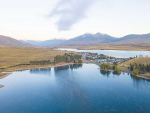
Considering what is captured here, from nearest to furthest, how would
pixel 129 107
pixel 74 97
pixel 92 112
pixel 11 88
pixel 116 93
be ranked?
pixel 92 112 → pixel 129 107 → pixel 74 97 → pixel 116 93 → pixel 11 88

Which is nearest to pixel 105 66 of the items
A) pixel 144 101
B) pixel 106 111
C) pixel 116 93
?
pixel 116 93

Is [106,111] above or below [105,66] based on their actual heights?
below

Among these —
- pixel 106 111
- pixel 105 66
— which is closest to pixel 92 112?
pixel 106 111

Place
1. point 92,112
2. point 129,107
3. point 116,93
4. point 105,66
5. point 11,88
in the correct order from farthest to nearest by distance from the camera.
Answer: point 105,66 < point 11,88 < point 116,93 < point 129,107 < point 92,112

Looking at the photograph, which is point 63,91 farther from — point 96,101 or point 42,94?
point 96,101

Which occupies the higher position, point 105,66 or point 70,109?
point 105,66

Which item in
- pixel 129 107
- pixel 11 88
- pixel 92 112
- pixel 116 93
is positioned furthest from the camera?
pixel 11 88

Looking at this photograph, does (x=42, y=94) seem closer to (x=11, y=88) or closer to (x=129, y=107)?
(x=11, y=88)

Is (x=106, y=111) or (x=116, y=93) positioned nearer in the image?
(x=106, y=111)

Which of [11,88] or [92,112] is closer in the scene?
[92,112]
